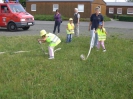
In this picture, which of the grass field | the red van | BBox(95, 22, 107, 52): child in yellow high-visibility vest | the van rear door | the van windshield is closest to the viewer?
the grass field

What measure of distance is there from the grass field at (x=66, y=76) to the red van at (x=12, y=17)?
406 inches

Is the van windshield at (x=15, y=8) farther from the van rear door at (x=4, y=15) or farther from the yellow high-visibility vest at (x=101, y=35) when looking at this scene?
the yellow high-visibility vest at (x=101, y=35)

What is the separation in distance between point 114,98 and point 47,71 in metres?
2.30

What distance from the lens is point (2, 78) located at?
6.48 m

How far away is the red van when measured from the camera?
755 inches

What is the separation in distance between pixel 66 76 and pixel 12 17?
537 inches

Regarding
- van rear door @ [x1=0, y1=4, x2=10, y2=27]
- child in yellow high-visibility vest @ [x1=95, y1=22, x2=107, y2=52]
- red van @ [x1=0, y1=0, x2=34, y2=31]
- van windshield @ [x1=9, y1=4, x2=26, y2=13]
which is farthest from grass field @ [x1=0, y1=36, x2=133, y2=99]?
van windshield @ [x1=9, y1=4, x2=26, y2=13]

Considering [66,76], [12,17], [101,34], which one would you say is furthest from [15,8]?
[66,76]

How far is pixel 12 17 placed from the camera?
63.0 ft

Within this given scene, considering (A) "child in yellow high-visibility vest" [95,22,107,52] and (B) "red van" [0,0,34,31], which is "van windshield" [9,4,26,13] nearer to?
(B) "red van" [0,0,34,31]

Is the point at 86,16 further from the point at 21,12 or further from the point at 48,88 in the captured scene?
the point at 48,88

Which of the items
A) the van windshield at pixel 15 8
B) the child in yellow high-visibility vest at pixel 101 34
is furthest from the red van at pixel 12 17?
the child in yellow high-visibility vest at pixel 101 34

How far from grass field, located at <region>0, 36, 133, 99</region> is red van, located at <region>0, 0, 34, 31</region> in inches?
406

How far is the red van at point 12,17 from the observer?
1917 cm
